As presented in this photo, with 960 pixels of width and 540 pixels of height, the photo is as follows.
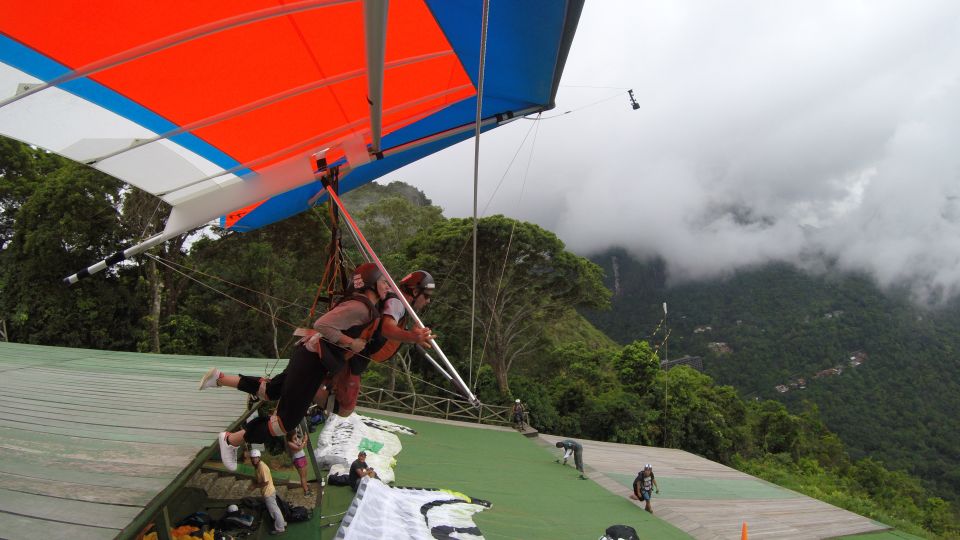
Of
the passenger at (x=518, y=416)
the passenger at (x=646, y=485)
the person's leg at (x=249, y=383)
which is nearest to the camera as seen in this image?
the person's leg at (x=249, y=383)

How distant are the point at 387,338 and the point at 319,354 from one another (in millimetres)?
410

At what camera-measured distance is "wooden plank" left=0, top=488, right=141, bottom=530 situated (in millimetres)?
1506

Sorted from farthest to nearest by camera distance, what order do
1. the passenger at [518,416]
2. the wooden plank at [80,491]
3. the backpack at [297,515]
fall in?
the passenger at [518,416], the backpack at [297,515], the wooden plank at [80,491]

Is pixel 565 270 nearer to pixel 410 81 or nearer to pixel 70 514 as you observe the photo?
pixel 410 81

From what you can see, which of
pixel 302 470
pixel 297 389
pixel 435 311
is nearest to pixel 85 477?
pixel 297 389

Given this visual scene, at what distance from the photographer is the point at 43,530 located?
4.74 ft

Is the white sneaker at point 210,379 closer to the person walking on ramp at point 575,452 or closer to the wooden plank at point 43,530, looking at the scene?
the wooden plank at point 43,530

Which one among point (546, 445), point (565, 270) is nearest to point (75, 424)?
point (546, 445)

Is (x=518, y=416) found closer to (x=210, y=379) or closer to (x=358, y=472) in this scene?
(x=358, y=472)

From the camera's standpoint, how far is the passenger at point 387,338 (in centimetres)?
266

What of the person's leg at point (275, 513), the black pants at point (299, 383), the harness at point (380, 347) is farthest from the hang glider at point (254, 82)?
the person's leg at point (275, 513)

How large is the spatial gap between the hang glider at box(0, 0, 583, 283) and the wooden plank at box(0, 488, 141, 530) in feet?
5.21

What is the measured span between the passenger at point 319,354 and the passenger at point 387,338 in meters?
0.09

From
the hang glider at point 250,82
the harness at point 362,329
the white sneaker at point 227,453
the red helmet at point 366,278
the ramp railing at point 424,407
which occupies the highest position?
the hang glider at point 250,82
